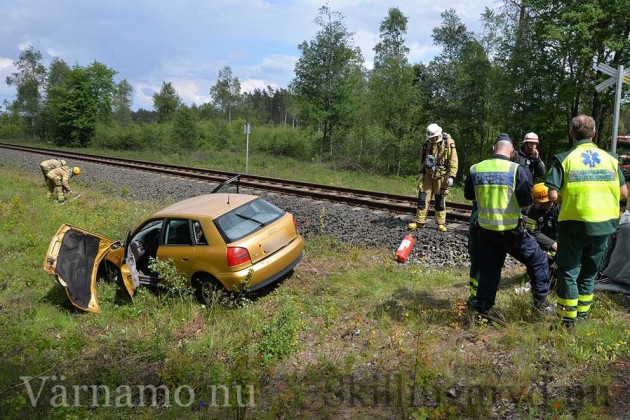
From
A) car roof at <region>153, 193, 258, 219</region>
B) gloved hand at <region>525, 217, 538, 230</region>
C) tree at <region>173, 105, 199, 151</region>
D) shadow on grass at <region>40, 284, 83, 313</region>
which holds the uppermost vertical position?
tree at <region>173, 105, 199, 151</region>

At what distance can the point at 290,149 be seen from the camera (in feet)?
99.6

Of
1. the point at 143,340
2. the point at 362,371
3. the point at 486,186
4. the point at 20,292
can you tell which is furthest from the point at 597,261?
the point at 20,292

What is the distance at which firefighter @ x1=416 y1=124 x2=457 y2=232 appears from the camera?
27.6ft

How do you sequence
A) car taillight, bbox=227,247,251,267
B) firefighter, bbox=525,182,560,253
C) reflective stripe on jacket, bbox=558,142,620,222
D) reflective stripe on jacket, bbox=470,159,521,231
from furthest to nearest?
1. car taillight, bbox=227,247,251,267
2. firefighter, bbox=525,182,560,253
3. reflective stripe on jacket, bbox=470,159,521,231
4. reflective stripe on jacket, bbox=558,142,620,222

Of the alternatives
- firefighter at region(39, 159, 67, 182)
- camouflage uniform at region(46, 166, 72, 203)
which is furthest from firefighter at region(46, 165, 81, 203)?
firefighter at region(39, 159, 67, 182)

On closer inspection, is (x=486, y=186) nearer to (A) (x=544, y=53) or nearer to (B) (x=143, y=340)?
(B) (x=143, y=340)

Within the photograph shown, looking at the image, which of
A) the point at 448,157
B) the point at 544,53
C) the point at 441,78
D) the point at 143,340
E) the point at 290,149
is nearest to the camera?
the point at 143,340

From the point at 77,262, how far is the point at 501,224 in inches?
231

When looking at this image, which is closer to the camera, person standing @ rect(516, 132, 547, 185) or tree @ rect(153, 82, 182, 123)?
person standing @ rect(516, 132, 547, 185)

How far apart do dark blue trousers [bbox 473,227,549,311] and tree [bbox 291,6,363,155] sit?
72.4 ft

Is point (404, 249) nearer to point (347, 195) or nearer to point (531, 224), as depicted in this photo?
point (531, 224)

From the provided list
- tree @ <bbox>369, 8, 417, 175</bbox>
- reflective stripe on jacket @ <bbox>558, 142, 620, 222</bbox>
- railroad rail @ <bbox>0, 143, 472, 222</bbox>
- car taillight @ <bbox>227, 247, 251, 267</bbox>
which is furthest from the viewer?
tree @ <bbox>369, 8, 417, 175</bbox>

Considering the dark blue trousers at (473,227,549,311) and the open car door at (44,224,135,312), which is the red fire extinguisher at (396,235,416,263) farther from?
the open car door at (44,224,135,312)

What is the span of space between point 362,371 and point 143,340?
2.76 meters
